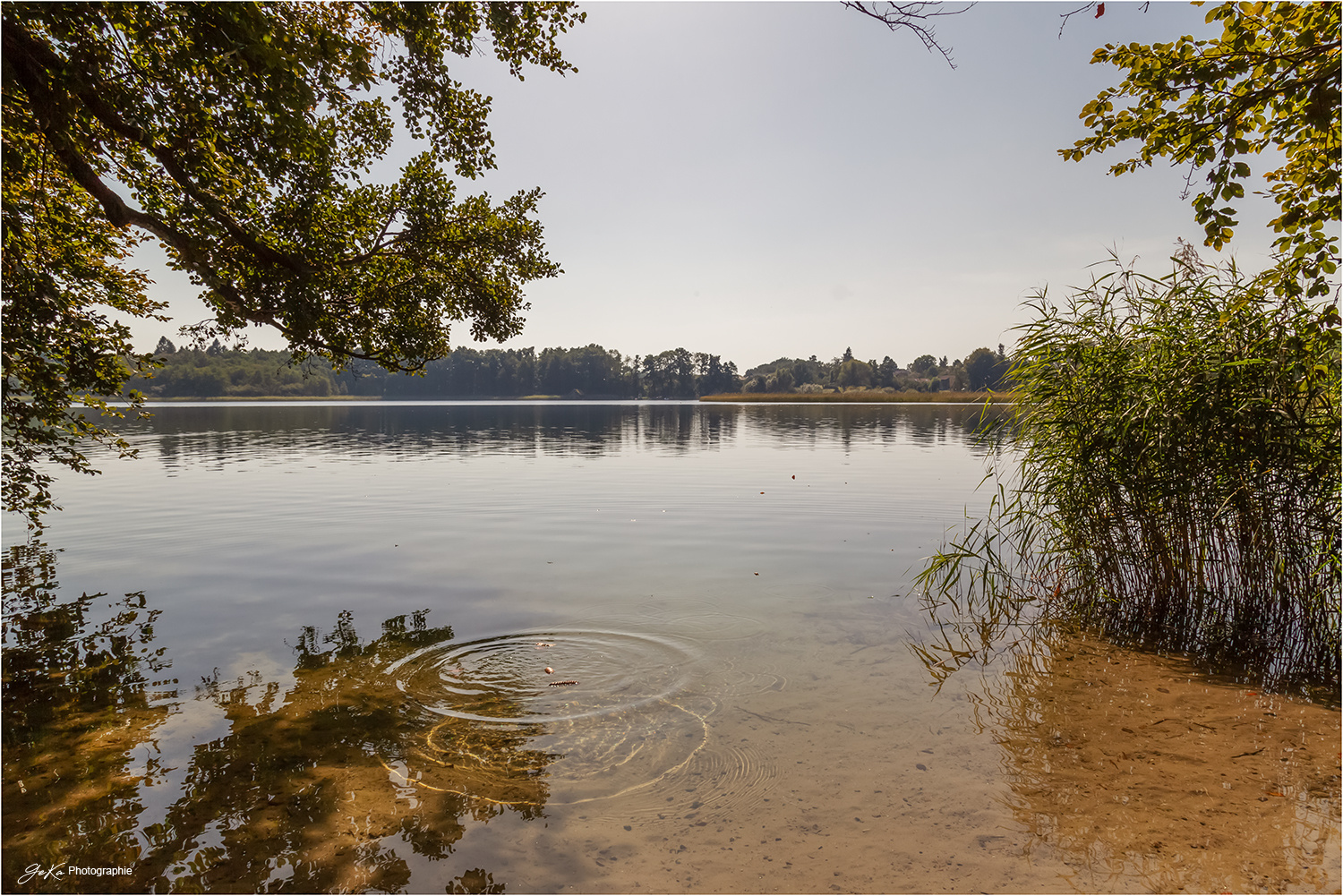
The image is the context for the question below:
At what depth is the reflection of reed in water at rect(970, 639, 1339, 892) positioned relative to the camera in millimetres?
4332

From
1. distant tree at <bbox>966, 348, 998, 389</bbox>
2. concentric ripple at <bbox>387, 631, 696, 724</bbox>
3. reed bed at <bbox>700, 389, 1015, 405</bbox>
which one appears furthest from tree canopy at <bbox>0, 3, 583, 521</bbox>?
distant tree at <bbox>966, 348, 998, 389</bbox>

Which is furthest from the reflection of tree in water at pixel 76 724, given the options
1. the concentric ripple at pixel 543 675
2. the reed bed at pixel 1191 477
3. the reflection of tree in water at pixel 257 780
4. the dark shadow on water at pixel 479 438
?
the dark shadow on water at pixel 479 438

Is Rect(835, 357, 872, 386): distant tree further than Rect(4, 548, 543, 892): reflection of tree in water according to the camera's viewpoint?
Yes

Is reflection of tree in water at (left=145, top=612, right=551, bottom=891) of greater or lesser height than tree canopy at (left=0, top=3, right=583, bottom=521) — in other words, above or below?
below

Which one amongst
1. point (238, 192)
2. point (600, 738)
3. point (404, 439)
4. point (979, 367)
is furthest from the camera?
point (979, 367)

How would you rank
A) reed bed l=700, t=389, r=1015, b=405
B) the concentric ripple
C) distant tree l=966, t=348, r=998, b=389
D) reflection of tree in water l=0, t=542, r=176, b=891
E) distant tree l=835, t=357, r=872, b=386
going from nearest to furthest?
1. reflection of tree in water l=0, t=542, r=176, b=891
2. the concentric ripple
3. reed bed l=700, t=389, r=1015, b=405
4. distant tree l=966, t=348, r=998, b=389
5. distant tree l=835, t=357, r=872, b=386

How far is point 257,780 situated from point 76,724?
2.52m

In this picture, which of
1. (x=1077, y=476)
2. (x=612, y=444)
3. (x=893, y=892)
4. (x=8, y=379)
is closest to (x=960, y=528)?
(x=1077, y=476)

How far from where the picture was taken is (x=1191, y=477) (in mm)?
7715

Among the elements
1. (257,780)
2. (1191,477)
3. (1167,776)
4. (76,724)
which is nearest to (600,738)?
(257,780)

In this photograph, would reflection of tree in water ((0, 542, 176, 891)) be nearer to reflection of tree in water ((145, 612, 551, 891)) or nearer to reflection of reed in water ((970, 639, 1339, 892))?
reflection of tree in water ((145, 612, 551, 891))

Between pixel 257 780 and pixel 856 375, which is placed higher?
pixel 856 375

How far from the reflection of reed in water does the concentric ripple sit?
3437mm

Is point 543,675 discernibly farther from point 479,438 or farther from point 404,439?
point 479,438
